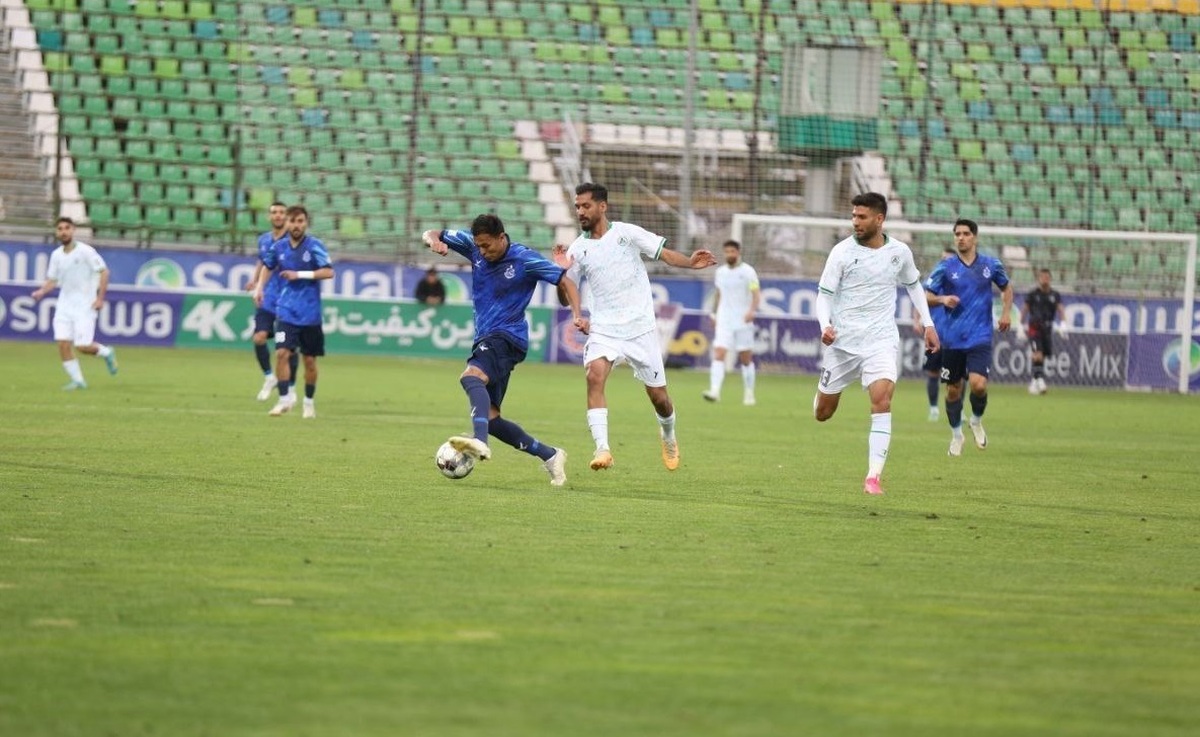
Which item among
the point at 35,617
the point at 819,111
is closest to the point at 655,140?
the point at 819,111

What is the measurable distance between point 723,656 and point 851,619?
3.57 ft

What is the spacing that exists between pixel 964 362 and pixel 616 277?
552 cm

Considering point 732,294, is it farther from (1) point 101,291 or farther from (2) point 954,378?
(1) point 101,291

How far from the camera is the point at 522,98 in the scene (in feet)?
133

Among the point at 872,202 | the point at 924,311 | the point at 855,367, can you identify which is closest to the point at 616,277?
the point at 855,367

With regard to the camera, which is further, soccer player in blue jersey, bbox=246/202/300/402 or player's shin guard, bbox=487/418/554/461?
soccer player in blue jersey, bbox=246/202/300/402

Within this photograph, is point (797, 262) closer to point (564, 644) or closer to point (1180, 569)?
point (1180, 569)

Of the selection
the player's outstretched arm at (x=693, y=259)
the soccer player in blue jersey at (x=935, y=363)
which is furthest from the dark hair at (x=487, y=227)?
the soccer player in blue jersey at (x=935, y=363)

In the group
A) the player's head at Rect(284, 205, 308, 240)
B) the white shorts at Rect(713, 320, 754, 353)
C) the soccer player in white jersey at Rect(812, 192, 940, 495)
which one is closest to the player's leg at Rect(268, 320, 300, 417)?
the player's head at Rect(284, 205, 308, 240)

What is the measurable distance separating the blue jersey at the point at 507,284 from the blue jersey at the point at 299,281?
6.57 metres

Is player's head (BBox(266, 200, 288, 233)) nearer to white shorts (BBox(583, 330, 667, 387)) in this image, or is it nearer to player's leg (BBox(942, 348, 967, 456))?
white shorts (BBox(583, 330, 667, 387))

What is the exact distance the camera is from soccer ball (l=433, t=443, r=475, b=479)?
12.4 metres

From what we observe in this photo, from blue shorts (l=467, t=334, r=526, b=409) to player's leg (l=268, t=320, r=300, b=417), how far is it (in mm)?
6833

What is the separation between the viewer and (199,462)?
13.6 metres
